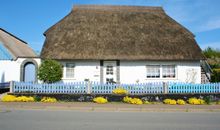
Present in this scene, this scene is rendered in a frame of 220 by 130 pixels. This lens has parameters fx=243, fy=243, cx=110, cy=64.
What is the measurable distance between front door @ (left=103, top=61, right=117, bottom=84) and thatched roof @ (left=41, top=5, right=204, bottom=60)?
1.13m

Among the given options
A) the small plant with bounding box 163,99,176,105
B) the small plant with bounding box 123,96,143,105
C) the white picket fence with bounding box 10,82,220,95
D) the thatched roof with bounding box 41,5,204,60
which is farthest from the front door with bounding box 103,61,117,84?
the small plant with bounding box 163,99,176,105

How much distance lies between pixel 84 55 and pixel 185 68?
8.91 m

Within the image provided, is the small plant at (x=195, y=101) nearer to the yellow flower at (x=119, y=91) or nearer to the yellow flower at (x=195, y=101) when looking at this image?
the yellow flower at (x=195, y=101)

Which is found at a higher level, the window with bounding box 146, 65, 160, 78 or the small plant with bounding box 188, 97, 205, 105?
the window with bounding box 146, 65, 160, 78

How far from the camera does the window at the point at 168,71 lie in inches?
845

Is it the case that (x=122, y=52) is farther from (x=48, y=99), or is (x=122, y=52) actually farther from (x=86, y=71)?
(x=48, y=99)

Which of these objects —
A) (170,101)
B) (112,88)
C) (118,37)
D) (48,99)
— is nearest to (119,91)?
(112,88)

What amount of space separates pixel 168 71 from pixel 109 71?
17.2 ft

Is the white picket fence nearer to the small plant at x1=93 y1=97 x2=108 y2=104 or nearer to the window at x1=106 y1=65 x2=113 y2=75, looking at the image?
the small plant at x1=93 y1=97 x2=108 y2=104

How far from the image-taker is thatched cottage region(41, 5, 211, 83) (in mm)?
20422

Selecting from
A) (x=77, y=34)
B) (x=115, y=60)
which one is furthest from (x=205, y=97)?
(x=77, y=34)

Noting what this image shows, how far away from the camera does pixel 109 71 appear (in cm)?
2117

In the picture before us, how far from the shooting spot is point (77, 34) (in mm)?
21953

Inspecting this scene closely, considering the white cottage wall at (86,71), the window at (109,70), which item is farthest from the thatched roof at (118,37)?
the window at (109,70)
